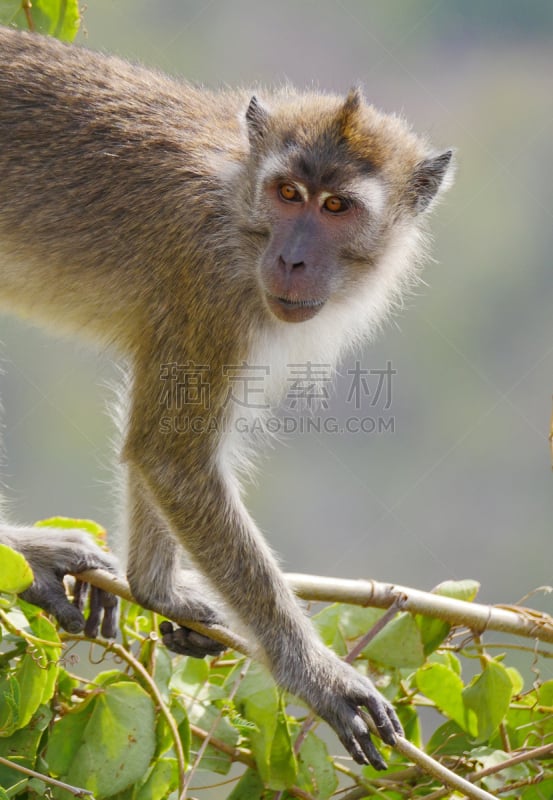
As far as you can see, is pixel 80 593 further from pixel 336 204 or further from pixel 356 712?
pixel 336 204

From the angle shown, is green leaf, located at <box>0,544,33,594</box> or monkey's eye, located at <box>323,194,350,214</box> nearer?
green leaf, located at <box>0,544,33,594</box>

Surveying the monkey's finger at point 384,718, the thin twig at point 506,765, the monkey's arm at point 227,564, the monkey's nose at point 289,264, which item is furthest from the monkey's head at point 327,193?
the thin twig at point 506,765

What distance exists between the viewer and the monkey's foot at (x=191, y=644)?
5715 millimetres

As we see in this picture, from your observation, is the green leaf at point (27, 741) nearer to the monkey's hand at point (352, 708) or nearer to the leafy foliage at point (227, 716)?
the leafy foliage at point (227, 716)

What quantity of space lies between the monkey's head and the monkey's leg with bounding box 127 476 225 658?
4.39ft

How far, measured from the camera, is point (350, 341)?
6691 millimetres

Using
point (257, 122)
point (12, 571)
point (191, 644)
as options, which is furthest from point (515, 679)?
point (257, 122)

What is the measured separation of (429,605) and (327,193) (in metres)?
2.02

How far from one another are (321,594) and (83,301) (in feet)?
7.06

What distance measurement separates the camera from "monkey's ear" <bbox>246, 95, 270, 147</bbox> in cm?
583

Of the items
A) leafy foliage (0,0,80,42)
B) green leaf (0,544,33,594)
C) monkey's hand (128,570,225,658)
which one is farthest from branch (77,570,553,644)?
leafy foliage (0,0,80,42)

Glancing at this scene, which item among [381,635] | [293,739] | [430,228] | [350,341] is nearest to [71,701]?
[293,739]

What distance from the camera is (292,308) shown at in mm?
5402

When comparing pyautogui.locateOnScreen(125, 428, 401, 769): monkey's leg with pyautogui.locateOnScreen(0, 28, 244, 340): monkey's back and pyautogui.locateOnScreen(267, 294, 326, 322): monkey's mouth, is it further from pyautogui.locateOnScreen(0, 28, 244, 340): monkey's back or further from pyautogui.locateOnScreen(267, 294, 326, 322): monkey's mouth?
pyautogui.locateOnScreen(0, 28, 244, 340): monkey's back
